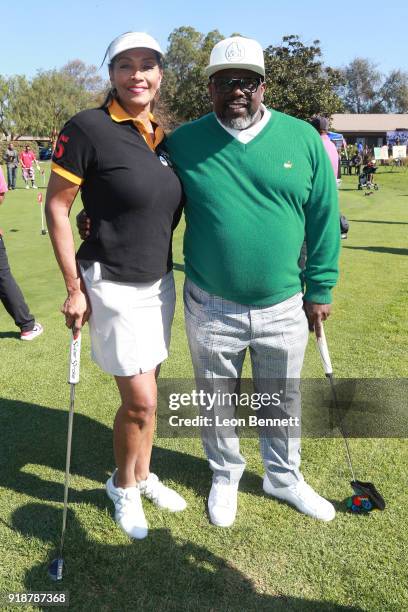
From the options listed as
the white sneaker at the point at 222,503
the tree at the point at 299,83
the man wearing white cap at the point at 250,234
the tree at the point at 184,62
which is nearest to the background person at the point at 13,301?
the man wearing white cap at the point at 250,234

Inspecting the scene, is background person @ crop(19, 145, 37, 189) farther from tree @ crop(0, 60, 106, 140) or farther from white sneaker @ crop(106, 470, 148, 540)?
tree @ crop(0, 60, 106, 140)

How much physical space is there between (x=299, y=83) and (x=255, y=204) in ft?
115

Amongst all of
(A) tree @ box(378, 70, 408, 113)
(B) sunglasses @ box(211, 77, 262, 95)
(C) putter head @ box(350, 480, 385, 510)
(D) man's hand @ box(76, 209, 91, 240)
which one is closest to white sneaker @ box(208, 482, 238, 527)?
(C) putter head @ box(350, 480, 385, 510)

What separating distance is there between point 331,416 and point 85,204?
2428 millimetres

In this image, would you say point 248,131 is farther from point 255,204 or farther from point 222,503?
point 222,503

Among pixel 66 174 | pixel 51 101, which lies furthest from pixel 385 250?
pixel 51 101

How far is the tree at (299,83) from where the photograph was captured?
113ft

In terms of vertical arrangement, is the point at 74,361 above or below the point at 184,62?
below

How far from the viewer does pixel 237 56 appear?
2576mm

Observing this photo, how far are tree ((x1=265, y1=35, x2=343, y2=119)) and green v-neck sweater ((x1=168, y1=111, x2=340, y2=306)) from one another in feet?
110

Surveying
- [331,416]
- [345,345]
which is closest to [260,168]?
[331,416]

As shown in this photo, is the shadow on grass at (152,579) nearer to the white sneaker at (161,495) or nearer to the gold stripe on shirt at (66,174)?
the white sneaker at (161,495)

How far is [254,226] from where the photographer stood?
8.62 feet

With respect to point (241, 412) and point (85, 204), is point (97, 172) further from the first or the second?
point (241, 412)
